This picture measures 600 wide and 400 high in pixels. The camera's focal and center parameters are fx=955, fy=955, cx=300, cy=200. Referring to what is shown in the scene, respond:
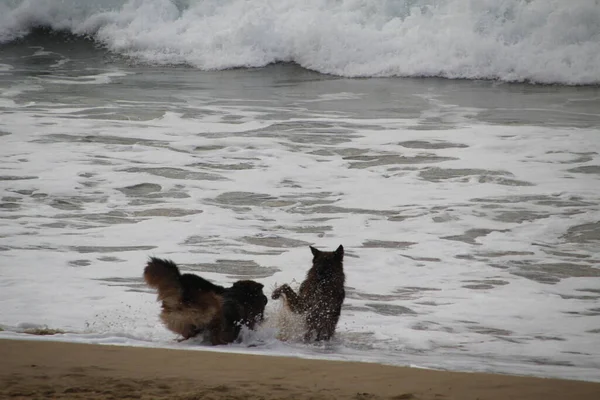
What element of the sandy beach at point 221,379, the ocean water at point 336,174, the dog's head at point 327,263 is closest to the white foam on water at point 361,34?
the ocean water at point 336,174

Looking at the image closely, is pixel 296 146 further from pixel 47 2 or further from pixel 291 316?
pixel 47 2

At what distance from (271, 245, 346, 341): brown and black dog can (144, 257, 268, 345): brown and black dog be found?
0.30 meters

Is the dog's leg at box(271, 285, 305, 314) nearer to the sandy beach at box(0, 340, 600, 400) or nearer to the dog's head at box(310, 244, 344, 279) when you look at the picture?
the dog's head at box(310, 244, 344, 279)

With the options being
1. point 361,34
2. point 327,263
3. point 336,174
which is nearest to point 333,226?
point 336,174

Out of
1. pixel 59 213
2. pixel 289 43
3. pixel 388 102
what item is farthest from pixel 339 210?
pixel 289 43

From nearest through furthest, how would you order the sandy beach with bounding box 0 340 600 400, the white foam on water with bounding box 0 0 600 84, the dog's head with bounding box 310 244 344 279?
the sandy beach with bounding box 0 340 600 400 → the dog's head with bounding box 310 244 344 279 → the white foam on water with bounding box 0 0 600 84

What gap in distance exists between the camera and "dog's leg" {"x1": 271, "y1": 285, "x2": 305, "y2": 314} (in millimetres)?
6463

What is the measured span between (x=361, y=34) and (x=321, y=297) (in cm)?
1834

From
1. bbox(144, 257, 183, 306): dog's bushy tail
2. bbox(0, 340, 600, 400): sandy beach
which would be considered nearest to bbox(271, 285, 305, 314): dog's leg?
bbox(144, 257, 183, 306): dog's bushy tail

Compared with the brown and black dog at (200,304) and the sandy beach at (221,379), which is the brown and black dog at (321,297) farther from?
the sandy beach at (221,379)

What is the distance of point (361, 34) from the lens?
24109 millimetres

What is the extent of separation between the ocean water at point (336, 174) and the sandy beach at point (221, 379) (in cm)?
48

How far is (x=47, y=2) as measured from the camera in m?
28.8

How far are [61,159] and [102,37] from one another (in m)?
15.3
